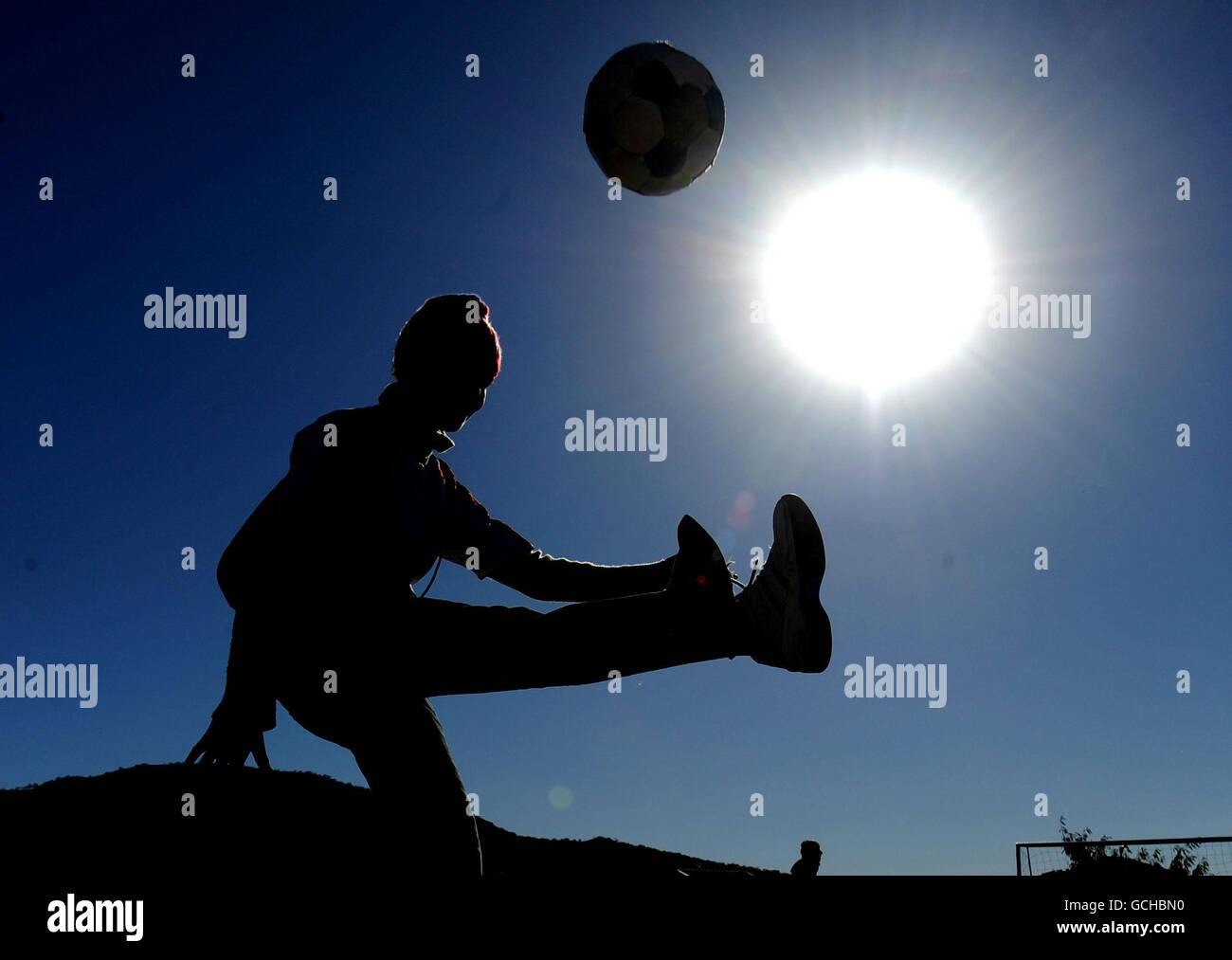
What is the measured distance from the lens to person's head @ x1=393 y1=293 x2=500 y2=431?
12.1ft

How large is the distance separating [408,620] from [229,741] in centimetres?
95

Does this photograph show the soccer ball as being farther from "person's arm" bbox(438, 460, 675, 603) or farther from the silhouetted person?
"person's arm" bbox(438, 460, 675, 603)

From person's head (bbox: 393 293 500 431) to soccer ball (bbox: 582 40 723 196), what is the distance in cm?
341

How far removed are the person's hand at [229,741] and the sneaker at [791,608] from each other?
2128 mm

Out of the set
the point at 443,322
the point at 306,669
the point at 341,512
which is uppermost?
the point at 443,322

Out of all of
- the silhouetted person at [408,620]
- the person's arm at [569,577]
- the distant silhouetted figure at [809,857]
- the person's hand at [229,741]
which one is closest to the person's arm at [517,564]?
the person's arm at [569,577]

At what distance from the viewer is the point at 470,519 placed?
426 centimetres

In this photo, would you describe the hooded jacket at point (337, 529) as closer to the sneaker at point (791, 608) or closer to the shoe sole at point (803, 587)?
the sneaker at point (791, 608)

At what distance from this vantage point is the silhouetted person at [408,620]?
3.11 metres

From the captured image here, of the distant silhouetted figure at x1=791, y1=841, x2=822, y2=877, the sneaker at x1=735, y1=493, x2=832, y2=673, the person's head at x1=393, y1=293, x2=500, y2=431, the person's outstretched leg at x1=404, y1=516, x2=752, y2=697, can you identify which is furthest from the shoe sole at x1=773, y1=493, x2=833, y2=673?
the distant silhouetted figure at x1=791, y1=841, x2=822, y2=877

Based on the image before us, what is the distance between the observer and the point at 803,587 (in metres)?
3.41
